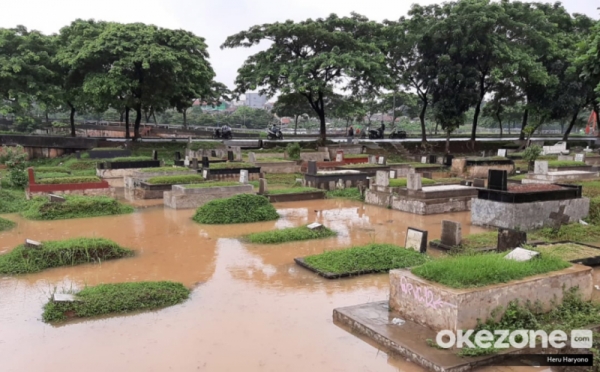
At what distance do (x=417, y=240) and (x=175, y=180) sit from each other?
37.4 ft

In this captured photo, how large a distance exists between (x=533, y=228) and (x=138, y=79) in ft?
79.3

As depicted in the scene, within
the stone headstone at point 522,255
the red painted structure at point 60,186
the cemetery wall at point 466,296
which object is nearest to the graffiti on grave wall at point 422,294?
the cemetery wall at point 466,296

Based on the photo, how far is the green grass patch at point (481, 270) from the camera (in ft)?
20.7

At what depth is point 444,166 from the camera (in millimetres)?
27703

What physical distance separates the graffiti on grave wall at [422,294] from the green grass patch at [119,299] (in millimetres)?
3541

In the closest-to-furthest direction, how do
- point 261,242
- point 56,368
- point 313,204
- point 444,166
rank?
point 56,368 → point 261,242 → point 313,204 → point 444,166

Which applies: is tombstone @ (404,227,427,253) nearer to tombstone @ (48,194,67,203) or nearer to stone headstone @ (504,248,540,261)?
stone headstone @ (504,248,540,261)

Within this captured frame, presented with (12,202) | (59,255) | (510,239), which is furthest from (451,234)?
(12,202)

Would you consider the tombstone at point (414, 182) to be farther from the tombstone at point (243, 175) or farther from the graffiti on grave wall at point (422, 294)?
the graffiti on grave wall at point (422, 294)

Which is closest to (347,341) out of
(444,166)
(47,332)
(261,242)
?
(47,332)

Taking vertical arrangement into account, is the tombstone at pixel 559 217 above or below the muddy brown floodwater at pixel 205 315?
above

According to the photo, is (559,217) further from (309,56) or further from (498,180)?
(309,56)

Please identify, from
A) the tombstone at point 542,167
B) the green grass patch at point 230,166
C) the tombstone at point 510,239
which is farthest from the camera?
the green grass patch at point 230,166

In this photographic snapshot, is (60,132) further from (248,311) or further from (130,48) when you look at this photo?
(248,311)
